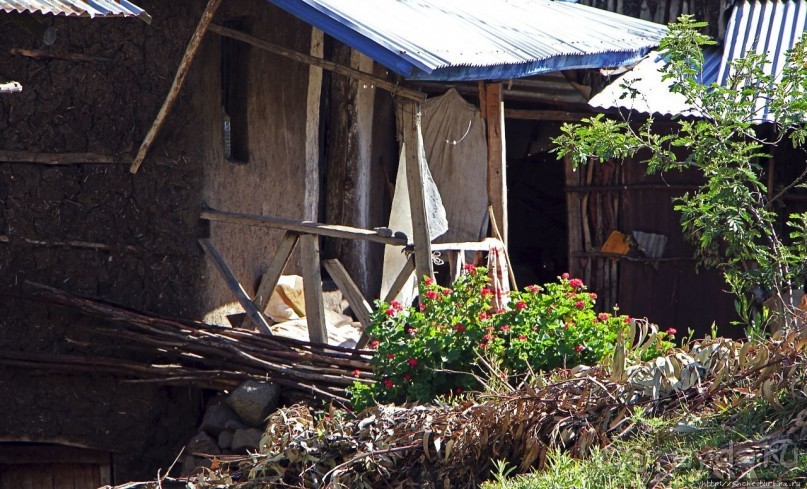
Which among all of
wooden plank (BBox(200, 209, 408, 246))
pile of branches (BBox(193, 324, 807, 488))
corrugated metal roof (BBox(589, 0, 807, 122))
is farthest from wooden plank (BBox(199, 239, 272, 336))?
corrugated metal roof (BBox(589, 0, 807, 122))

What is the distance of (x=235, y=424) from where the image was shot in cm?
705

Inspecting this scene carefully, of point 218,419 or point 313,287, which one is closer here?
point 218,419

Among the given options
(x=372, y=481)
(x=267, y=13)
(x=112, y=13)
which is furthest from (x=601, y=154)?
(x=267, y=13)

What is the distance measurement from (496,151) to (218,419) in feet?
9.13

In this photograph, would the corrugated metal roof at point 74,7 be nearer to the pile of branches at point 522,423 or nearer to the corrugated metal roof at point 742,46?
the pile of branches at point 522,423

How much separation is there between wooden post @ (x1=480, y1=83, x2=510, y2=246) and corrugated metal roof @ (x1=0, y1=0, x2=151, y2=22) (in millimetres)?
3563

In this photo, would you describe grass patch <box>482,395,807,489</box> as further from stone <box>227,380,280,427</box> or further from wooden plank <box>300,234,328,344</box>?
wooden plank <box>300,234,328,344</box>

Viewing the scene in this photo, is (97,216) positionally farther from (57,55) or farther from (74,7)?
(74,7)

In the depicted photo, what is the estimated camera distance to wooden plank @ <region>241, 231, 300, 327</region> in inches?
292

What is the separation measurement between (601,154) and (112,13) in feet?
8.58

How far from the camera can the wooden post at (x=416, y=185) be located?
22.9ft

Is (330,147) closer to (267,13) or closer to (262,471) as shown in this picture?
(267,13)

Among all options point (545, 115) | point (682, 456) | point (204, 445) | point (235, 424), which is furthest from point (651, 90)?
point (682, 456)

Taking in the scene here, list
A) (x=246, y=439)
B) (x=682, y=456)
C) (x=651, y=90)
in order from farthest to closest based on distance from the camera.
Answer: (x=651, y=90) < (x=246, y=439) < (x=682, y=456)
